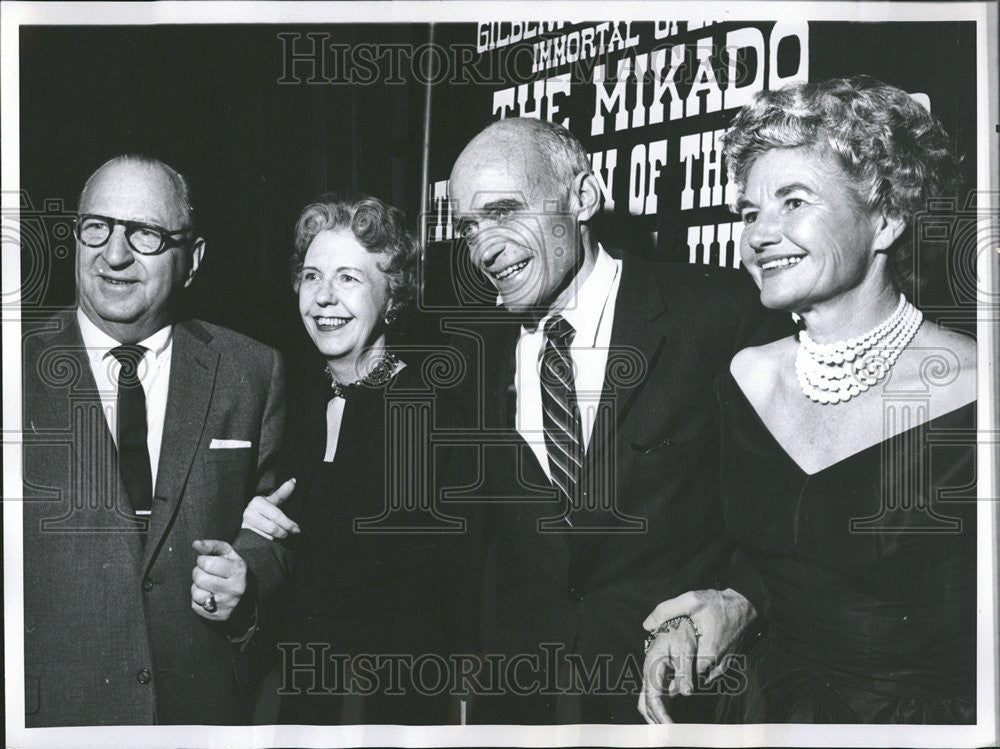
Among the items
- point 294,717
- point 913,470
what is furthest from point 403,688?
point 913,470

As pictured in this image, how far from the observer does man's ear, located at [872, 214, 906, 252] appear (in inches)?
88.2

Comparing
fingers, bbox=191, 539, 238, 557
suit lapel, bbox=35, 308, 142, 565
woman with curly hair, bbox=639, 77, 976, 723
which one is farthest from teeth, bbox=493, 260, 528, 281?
suit lapel, bbox=35, 308, 142, 565

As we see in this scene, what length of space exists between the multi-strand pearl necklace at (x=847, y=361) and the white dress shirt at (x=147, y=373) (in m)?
1.54

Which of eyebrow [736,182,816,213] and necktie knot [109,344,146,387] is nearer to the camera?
eyebrow [736,182,816,213]

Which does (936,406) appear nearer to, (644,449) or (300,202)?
(644,449)

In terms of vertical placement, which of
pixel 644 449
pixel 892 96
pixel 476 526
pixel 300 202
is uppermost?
pixel 892 96

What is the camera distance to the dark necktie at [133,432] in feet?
7.55

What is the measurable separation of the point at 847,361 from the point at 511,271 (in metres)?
0.83

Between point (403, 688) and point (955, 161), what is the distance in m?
1.87

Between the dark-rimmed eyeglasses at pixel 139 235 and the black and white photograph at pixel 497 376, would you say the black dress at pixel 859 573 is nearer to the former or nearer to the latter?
the black and white photograph at pixel 497 376

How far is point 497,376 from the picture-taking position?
2285mm

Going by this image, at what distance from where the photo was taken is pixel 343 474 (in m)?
2.29

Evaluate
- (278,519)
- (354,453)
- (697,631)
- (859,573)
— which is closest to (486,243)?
(354,453)

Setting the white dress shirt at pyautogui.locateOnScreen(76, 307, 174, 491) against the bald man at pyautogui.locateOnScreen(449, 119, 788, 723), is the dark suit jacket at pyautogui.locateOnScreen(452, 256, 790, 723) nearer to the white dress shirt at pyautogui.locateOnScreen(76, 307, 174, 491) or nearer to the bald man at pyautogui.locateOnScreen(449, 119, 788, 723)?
the bald man at pyautogui.locateOnScreen(449, 119, 788, 723)
